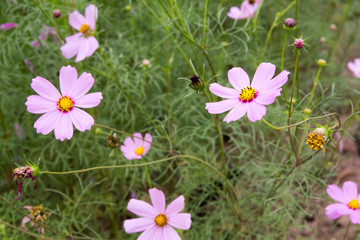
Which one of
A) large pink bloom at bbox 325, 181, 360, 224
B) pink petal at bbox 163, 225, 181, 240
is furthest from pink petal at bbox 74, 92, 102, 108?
large pink bloom at bbox 325, 181, 360, 224

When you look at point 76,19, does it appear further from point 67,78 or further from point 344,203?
point 344,203

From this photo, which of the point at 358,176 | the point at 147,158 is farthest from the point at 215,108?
the point at 358,176

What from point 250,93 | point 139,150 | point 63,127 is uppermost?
point 250,93

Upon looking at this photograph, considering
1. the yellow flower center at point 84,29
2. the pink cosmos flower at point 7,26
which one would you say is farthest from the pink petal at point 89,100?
the pink cosmos flower at point 7,26

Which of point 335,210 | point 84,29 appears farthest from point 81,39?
point 335,210

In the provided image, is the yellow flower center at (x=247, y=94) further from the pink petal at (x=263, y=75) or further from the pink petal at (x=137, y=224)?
the pink petal at (x=137, y=224)

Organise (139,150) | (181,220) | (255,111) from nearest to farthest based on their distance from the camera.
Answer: (255,111)
(181,220)
(139,150)

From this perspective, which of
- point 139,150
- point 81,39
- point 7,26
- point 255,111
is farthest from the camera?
point 7,26

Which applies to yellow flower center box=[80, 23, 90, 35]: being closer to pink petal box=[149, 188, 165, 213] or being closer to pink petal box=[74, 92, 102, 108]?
pink petal box=[74, 92, 102, 108]
